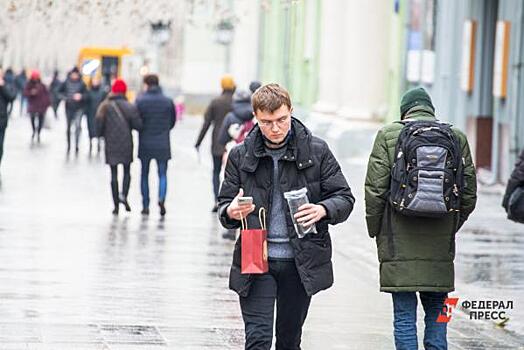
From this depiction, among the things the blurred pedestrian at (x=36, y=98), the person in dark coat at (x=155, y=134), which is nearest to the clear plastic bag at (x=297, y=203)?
the person in dark coat at (x=155, y=134)

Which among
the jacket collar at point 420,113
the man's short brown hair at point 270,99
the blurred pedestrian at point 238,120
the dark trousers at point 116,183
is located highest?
the man's short brown hair at point 270,99

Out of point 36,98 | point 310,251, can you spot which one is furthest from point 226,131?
point 36,98

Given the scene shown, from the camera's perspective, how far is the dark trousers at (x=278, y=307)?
315 inches

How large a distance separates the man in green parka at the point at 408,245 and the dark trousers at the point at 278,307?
3.92ft

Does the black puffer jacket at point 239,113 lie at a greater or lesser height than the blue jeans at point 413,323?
greater

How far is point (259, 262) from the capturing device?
798 cm

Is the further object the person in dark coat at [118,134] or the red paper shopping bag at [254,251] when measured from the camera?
the person in dark coat at [118,134]

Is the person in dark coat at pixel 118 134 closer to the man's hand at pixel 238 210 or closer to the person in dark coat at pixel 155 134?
the person in dark coat at pixel 155 134

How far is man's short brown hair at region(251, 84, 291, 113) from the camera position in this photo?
7.94 m

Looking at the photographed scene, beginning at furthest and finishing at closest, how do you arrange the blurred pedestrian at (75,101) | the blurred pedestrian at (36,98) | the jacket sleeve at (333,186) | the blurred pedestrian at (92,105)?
the blurred pedestrian at (36,98) < the blurred pedestrian at (75,101) < the blurred pedestrian at (92,105) < the jacket sleeve at (333,186)

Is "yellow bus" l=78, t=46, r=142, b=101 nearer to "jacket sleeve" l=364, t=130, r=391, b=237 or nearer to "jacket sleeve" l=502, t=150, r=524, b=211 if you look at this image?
"jacket sleeve" l=502, t=150, r=524, b=211

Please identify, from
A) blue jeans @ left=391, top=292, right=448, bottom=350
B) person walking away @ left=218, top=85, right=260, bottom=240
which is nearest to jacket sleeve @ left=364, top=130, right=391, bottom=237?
blue jeans @ left=391, top=292, right=448, bottom=350

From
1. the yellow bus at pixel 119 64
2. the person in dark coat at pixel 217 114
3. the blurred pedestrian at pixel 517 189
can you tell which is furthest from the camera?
the yellow bus at pixel 119 64

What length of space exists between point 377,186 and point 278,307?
1352 mm
